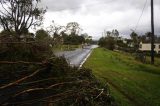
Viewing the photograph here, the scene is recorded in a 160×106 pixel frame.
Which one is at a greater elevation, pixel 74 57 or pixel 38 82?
pixel 38 82

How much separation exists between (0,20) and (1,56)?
27833 millimetres

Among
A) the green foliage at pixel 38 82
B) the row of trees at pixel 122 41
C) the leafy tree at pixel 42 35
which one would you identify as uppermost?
the leafy tree at pixel 42 35

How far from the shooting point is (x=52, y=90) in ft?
19.2

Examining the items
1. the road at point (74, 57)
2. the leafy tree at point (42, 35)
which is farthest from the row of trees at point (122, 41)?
the leafy tree at point (42, 35)

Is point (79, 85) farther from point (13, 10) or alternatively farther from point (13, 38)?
point (13, 10)

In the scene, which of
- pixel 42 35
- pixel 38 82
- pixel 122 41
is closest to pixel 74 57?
pixel 42 35

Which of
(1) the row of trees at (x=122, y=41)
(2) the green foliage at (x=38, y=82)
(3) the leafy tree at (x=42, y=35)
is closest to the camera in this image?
(2) the green foliage at (x=38, y=82)

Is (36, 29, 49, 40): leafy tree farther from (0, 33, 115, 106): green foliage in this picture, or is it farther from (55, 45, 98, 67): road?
(55, 45, 98, 67): road

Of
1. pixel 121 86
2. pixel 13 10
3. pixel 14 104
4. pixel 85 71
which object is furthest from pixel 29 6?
pixel 14 104

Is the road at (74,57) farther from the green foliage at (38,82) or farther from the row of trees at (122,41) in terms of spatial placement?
the row of trees at (122,41)

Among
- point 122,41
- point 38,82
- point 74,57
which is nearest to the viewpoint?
point 38,82

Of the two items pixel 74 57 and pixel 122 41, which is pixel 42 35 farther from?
pixel 122 41

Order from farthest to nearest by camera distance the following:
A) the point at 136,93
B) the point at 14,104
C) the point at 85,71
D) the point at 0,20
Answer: the point at 0,20 < the point at 136,93 < the point at 85,71 < the point at 14,104

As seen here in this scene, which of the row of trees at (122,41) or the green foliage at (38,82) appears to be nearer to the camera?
the green foliage at (38,82)
